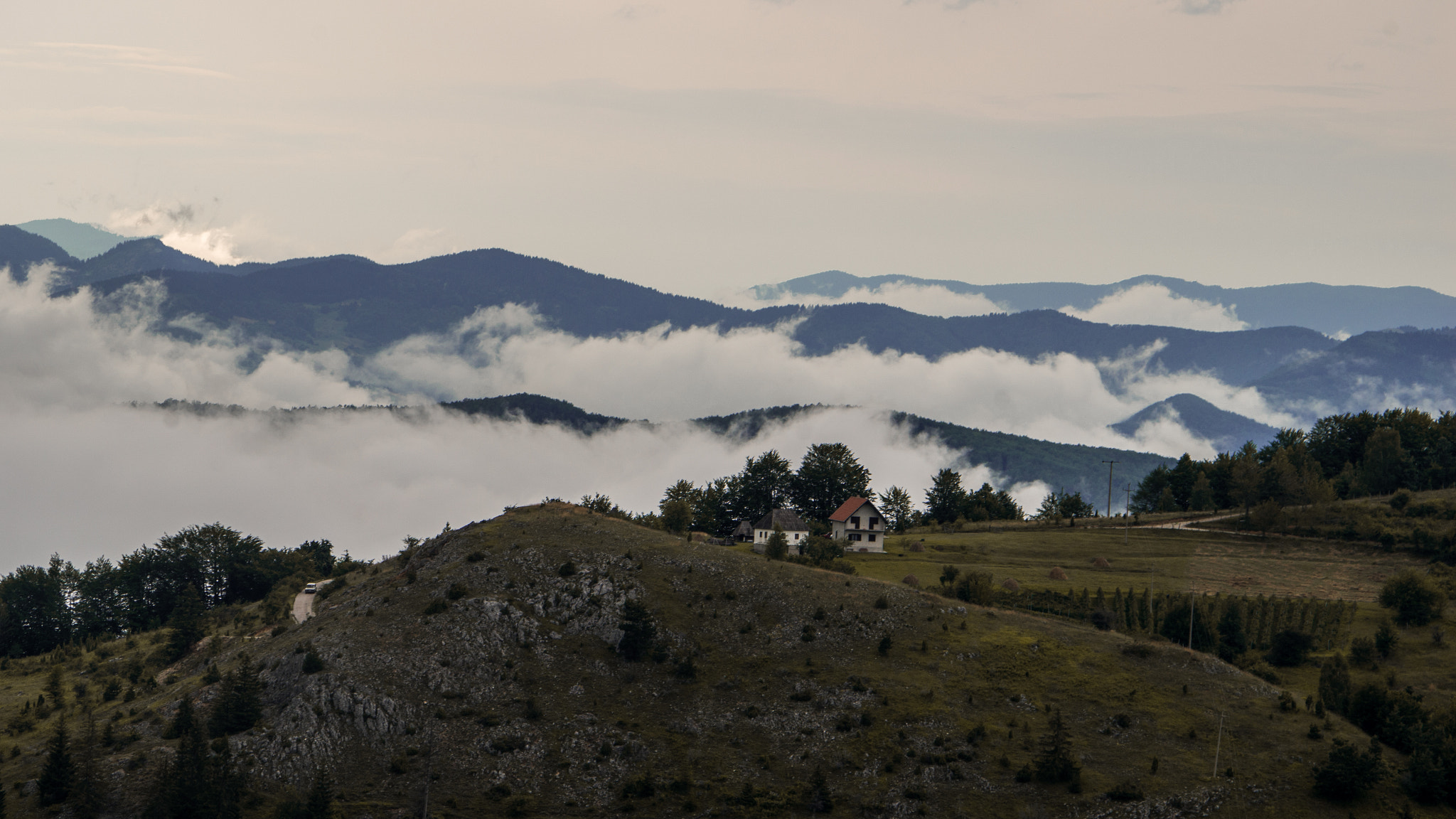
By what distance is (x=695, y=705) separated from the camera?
82.2 meters

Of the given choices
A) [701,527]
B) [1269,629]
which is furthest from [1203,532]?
[701,527]

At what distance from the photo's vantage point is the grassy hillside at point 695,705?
2813 inches

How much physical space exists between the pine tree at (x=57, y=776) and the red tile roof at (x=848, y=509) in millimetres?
90505

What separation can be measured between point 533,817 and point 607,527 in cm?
3993

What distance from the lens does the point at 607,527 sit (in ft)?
351

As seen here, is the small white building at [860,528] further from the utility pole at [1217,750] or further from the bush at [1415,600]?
the utility pole at [1217,750]

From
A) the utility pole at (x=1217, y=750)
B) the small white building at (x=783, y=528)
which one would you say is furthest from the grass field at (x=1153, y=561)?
the utility pole at (x=1217, y=750)

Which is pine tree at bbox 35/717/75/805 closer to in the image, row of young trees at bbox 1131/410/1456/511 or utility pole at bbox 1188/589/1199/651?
utility pole at bbox 1188/589/1199/651

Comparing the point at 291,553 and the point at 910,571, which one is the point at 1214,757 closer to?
the point at 910,571

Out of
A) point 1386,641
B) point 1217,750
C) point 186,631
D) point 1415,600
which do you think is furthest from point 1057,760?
point 186,631

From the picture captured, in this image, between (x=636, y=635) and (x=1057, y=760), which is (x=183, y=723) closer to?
(x=636, y=635)

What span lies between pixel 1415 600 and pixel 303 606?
394ft

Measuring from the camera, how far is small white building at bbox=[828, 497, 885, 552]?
13738cm

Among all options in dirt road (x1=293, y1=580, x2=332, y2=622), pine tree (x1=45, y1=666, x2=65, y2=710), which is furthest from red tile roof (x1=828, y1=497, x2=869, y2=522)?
pine tree (x1=45, y1=666, x2=65, y2=710)
